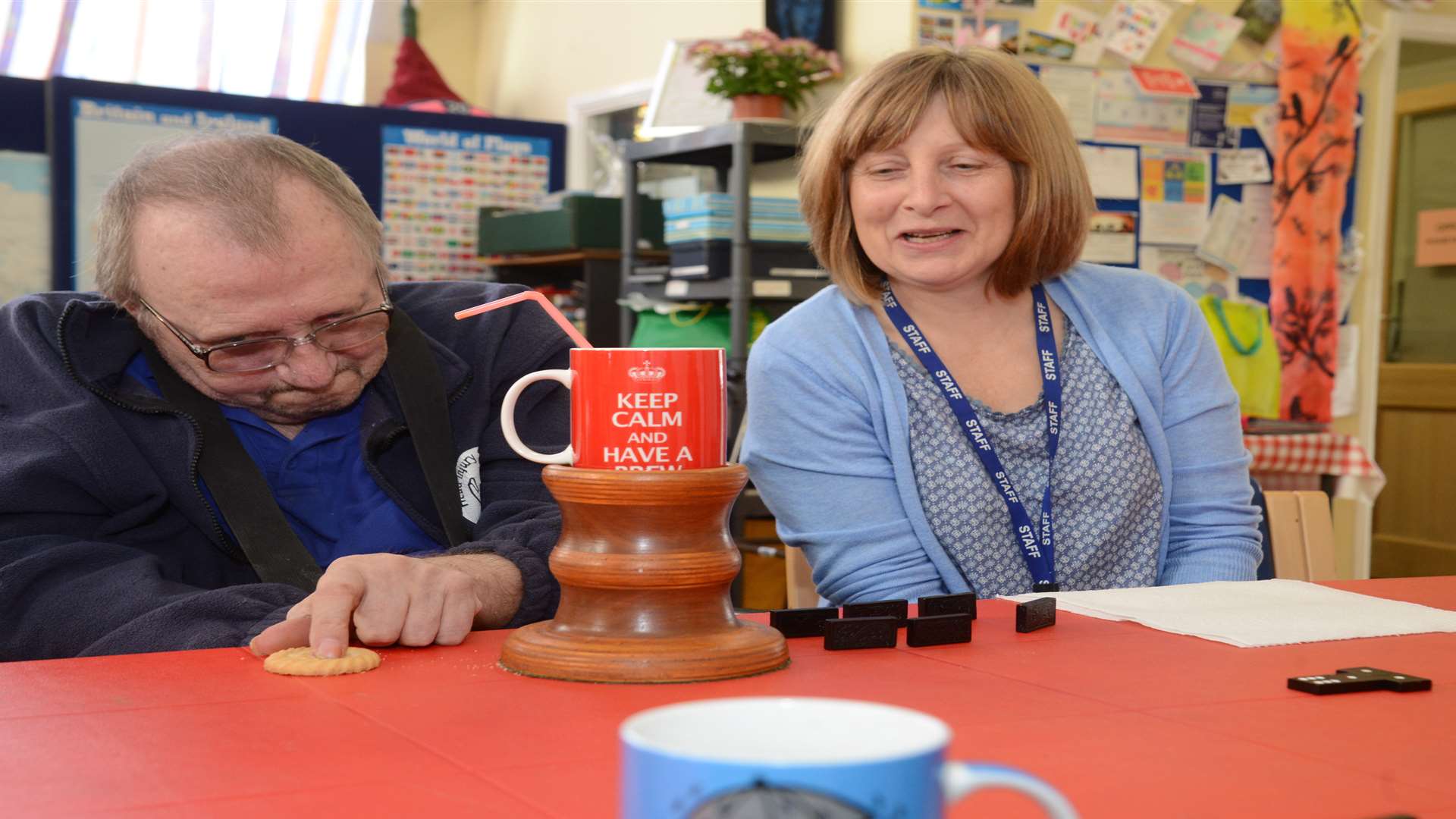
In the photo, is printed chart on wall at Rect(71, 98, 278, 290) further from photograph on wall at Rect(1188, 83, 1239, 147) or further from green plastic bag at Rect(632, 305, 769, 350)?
photograph on wall at Rect(1188, 83, 1239, 147)

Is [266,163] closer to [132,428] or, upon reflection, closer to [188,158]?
[188,158]

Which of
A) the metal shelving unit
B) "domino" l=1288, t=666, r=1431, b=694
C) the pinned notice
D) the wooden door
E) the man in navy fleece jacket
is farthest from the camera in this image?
the pinned notice

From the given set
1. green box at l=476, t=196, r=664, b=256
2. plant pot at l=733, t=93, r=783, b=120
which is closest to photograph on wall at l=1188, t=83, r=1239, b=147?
plant pot at l=733, t=93, r=783, b=120

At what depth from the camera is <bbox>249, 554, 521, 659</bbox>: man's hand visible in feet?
3.29

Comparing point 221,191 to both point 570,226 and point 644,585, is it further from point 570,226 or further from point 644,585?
point 570,226

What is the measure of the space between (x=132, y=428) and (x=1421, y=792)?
123 cm

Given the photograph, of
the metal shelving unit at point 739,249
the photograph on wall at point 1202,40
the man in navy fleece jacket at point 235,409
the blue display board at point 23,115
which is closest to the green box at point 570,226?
the metal shelving unit at point 739,249

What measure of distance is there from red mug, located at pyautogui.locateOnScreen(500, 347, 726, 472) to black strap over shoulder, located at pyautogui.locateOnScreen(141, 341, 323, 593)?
22.2 inches

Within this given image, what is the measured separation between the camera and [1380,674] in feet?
3.05

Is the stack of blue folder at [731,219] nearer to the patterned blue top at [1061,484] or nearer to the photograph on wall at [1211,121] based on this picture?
the photograph on wall at [1211,121]

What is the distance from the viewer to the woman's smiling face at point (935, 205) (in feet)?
5.91

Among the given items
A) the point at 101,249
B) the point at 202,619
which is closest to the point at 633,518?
the point at 202,619

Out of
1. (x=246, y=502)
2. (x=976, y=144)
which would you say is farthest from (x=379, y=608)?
(x=976, y=144)

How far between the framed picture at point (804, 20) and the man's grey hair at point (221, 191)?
3067 millimetres
